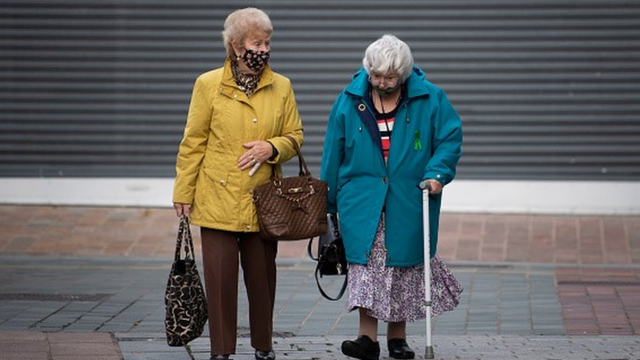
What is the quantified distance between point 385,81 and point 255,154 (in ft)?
2.52

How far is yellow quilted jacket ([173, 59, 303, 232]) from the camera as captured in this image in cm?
732

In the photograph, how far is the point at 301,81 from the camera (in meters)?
14.1

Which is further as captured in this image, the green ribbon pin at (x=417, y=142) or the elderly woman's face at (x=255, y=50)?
the green ribbon pin at (x=417, y=142)

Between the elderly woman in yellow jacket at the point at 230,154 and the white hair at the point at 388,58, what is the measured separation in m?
0.52

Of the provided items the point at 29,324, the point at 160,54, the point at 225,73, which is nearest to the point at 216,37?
the point at 160,54

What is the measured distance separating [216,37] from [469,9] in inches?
97.8

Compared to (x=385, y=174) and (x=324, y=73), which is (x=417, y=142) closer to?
(x=385, y=174)

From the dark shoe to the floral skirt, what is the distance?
0.18 metres

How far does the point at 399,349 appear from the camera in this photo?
769 centimetres

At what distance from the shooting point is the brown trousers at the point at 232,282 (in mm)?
7402

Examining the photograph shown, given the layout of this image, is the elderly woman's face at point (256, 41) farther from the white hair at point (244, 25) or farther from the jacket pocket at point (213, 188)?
the jacket pocket at point (213, 188)

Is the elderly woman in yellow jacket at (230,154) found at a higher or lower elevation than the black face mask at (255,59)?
lower

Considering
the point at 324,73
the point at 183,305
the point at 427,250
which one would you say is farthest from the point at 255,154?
the point at 324,73

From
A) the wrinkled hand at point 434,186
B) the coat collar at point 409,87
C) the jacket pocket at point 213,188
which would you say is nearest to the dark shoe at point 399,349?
the wrinkled hand at point 434,186
